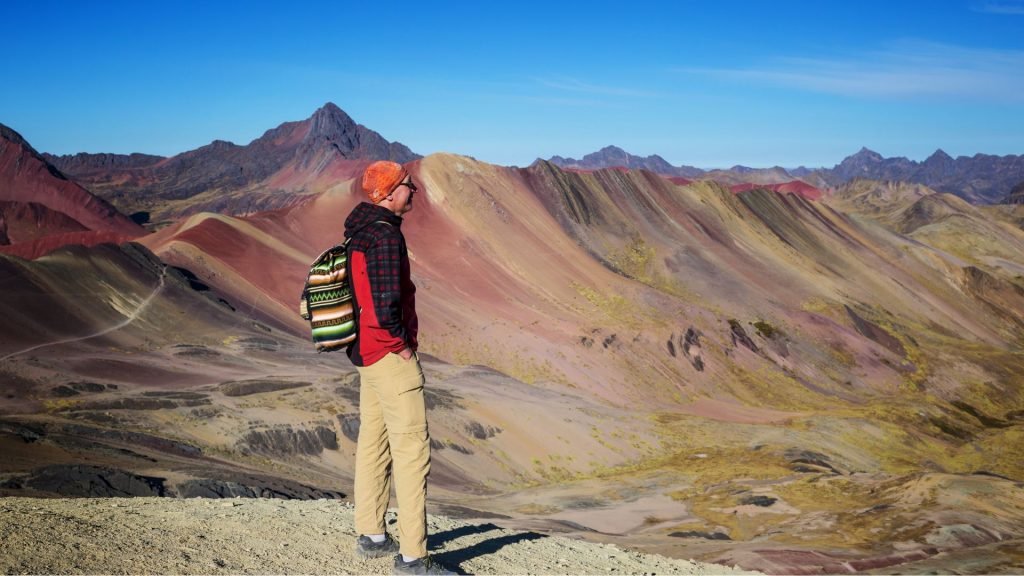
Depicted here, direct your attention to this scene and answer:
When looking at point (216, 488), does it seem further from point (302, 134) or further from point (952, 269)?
point (302, 134)

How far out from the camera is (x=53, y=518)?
6203mm

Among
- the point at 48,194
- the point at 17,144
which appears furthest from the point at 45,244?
the point at 17,144

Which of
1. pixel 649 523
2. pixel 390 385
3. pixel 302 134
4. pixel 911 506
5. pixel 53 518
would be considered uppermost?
pixel 302 134

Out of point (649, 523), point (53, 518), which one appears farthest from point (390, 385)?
point (649, 523)

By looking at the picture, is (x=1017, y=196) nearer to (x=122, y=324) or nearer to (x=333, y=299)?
(x=122, y=324)

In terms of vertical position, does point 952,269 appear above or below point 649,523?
above

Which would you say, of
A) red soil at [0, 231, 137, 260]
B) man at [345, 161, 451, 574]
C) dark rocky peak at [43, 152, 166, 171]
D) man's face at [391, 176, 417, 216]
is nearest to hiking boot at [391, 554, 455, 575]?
man at [345, 161, 451, 574]

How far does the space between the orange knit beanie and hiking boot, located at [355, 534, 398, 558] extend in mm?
2421

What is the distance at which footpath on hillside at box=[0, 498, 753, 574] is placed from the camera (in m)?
5.44

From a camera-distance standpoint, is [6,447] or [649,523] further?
[649,523]

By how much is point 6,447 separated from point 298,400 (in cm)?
1022

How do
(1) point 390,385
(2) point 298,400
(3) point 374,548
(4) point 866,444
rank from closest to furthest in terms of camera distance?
(1) point 390,385 → (3) point 374,548 → (2) point 298,400 → (4) point 866,444

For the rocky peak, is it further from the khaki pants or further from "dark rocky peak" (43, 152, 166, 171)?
the khaki pants

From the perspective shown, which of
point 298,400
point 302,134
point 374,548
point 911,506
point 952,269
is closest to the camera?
point 374,548
